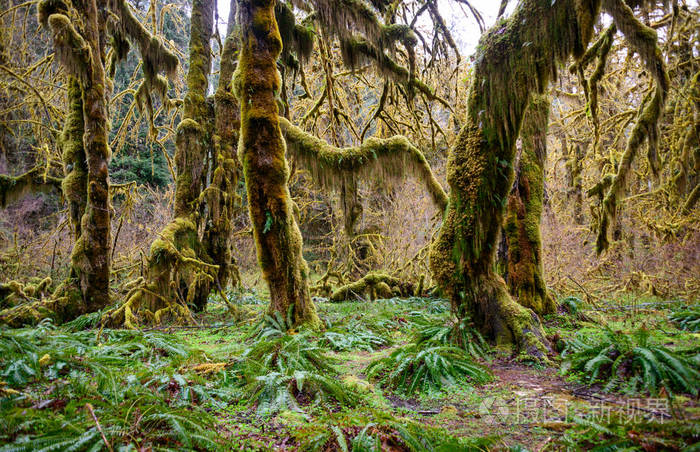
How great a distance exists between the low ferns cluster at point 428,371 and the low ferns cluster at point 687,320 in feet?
11.7

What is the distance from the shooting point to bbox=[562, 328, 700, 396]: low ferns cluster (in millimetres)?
2674

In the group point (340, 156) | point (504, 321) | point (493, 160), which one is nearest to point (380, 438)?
point (504, 321)

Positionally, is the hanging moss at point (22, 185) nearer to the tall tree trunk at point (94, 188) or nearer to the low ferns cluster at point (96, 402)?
the tall tree trunk at point (94, 188)

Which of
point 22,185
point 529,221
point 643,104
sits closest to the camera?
point 529,221

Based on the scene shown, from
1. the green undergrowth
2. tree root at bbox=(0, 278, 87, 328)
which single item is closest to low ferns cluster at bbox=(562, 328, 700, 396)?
the green undergrowth

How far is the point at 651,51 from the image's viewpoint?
4473mm

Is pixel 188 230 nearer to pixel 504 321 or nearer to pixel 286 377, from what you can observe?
pixel 286 377

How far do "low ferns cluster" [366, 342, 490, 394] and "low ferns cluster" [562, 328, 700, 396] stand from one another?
34.8 inches

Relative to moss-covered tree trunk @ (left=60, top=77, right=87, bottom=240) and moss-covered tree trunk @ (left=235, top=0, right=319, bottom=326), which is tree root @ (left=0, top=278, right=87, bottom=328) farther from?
moss-covered tree trunk @ (left=235, top=0, right=319, bottom=326)

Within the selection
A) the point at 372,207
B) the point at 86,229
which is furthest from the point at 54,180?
the point at 372,207

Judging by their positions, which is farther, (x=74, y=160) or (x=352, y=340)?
(x=74, y=160)

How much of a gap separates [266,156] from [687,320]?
21.1 feet

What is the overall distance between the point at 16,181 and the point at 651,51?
34.3 ft

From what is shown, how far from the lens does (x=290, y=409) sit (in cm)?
281
